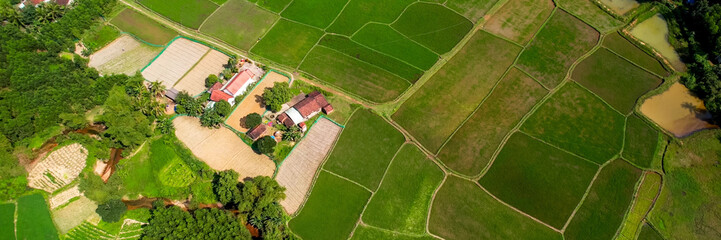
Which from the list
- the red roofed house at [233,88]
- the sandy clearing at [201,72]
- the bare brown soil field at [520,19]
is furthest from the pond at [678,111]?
the sandy clearing at [201,72]

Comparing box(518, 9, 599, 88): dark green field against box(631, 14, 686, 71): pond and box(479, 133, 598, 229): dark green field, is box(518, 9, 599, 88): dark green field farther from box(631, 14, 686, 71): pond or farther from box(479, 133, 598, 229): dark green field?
box(479, 133, 598, 229): dark green field

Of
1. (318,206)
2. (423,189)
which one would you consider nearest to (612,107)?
(423,189)

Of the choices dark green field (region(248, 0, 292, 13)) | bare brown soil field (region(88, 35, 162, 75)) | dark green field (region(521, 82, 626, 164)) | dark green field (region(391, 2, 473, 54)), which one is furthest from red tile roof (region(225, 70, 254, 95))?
dark green field (region(521, 82, 626, 164))

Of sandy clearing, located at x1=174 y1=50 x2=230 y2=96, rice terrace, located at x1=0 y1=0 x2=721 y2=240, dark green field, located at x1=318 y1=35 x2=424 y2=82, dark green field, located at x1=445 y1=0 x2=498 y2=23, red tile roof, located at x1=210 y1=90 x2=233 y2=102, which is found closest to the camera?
rice terrace, located at x1=0 y1=0 x2=721 y2=240

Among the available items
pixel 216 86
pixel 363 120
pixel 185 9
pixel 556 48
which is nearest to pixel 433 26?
pixel 556 48

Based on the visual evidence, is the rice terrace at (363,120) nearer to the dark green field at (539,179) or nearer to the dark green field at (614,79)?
the dark green field at (539,179)

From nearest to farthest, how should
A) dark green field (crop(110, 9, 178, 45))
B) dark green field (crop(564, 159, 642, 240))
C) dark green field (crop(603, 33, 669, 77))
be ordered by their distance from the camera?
1. dark green field (crop(564, 159, 642, 240))
2. dark green field (crop(603, 33, 669, 77))
3. dark green field (crop(110, 9, 178, 45))
